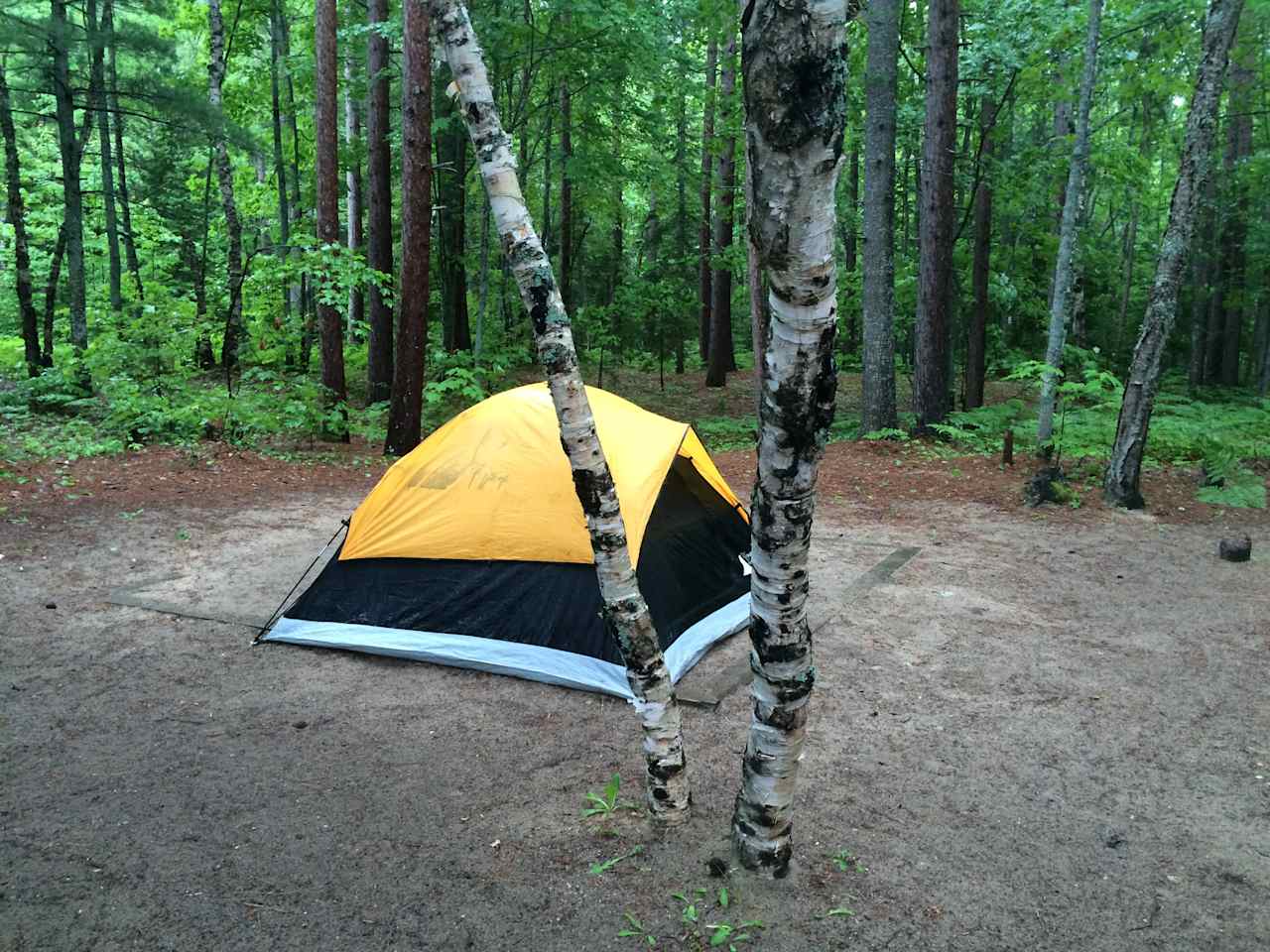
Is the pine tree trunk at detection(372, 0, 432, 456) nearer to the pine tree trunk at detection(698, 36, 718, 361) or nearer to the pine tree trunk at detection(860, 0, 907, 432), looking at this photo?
the pine tree trunk at detection(860, 0, 907, 432)

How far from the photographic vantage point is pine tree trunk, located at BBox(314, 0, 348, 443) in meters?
12.3

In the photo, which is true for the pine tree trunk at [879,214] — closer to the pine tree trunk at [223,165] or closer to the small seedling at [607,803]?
the pine tree trunk at [223,165]

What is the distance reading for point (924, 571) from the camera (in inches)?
282

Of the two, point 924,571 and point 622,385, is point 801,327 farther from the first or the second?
point 622,385

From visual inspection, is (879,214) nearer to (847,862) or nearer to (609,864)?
(847,862)

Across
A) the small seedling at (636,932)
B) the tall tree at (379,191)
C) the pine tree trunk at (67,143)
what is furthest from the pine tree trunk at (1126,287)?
the small seedling at (636,932)

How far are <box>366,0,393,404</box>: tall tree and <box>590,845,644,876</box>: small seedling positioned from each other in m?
10.2

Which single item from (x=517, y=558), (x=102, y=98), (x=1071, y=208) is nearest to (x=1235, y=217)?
(x=1071, y=208)

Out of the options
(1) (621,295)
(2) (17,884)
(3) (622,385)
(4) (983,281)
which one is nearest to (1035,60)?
(4) (983,281)

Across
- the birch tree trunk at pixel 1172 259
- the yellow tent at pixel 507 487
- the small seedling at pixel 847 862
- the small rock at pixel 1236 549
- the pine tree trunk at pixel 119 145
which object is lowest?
the small seedling at pixel 847 862

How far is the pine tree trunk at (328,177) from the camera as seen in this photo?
484 inches

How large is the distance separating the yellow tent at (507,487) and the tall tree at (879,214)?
22.9 ft

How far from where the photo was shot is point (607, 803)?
3.82 meters

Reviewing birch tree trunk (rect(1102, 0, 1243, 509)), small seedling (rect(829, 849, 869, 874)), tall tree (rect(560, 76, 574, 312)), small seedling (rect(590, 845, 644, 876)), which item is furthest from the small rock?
tall tree (rect(560, 76, 574, 312))
